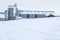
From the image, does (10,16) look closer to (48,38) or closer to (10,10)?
(10,10)

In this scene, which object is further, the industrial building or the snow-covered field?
the industrial building

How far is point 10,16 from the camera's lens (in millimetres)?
2244

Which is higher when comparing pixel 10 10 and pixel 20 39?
pixel 10 10

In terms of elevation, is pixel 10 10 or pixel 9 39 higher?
pixel 10 10

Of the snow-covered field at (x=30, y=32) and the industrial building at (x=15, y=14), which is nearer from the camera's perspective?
the snow-covered field at (x=30, y=32)

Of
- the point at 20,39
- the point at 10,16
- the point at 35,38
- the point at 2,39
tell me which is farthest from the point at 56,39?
the point at 10,16

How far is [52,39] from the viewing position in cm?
81

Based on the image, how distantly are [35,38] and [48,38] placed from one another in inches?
3.8

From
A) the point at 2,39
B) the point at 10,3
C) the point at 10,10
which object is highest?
the point at 10,3

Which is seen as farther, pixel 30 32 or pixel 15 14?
pixel 15 14

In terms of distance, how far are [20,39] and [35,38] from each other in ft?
0.37

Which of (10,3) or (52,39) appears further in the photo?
(10,3)

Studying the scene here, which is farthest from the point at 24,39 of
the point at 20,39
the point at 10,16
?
the point at 10,16

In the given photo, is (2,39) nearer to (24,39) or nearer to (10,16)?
(24,39)
